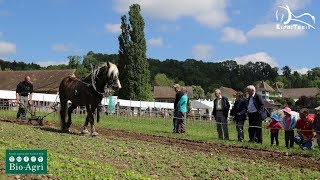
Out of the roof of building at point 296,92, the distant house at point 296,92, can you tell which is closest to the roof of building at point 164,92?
the distant house at point 296,92

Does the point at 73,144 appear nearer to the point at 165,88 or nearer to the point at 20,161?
the point at 20,161

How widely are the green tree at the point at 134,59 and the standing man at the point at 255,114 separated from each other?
52068mm

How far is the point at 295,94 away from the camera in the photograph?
165 m

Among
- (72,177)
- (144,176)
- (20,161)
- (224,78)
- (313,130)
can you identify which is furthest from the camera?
(224,78)

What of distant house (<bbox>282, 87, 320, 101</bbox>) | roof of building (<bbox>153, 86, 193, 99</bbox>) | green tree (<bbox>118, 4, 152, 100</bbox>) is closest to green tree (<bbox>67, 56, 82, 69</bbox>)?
roof of building (<bbox>153, 86, 193, 99</bbox>)

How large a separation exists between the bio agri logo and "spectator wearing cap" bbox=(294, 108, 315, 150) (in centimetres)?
1058

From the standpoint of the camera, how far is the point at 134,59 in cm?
6938

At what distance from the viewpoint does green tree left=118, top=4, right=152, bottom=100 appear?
2689 inches

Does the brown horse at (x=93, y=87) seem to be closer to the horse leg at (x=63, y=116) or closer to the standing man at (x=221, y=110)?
the horse leg at (x=63, y=116)

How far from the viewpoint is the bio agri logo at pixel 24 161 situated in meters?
5.77

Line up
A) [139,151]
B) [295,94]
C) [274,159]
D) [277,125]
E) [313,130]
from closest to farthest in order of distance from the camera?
1. [139,151]
2. [274,159]
3. [313,130]
4. [277,125]
5. [295,94]

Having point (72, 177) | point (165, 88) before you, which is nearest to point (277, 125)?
point (72, 177)

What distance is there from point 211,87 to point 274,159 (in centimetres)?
16407

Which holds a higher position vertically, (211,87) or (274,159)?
(211,87)
